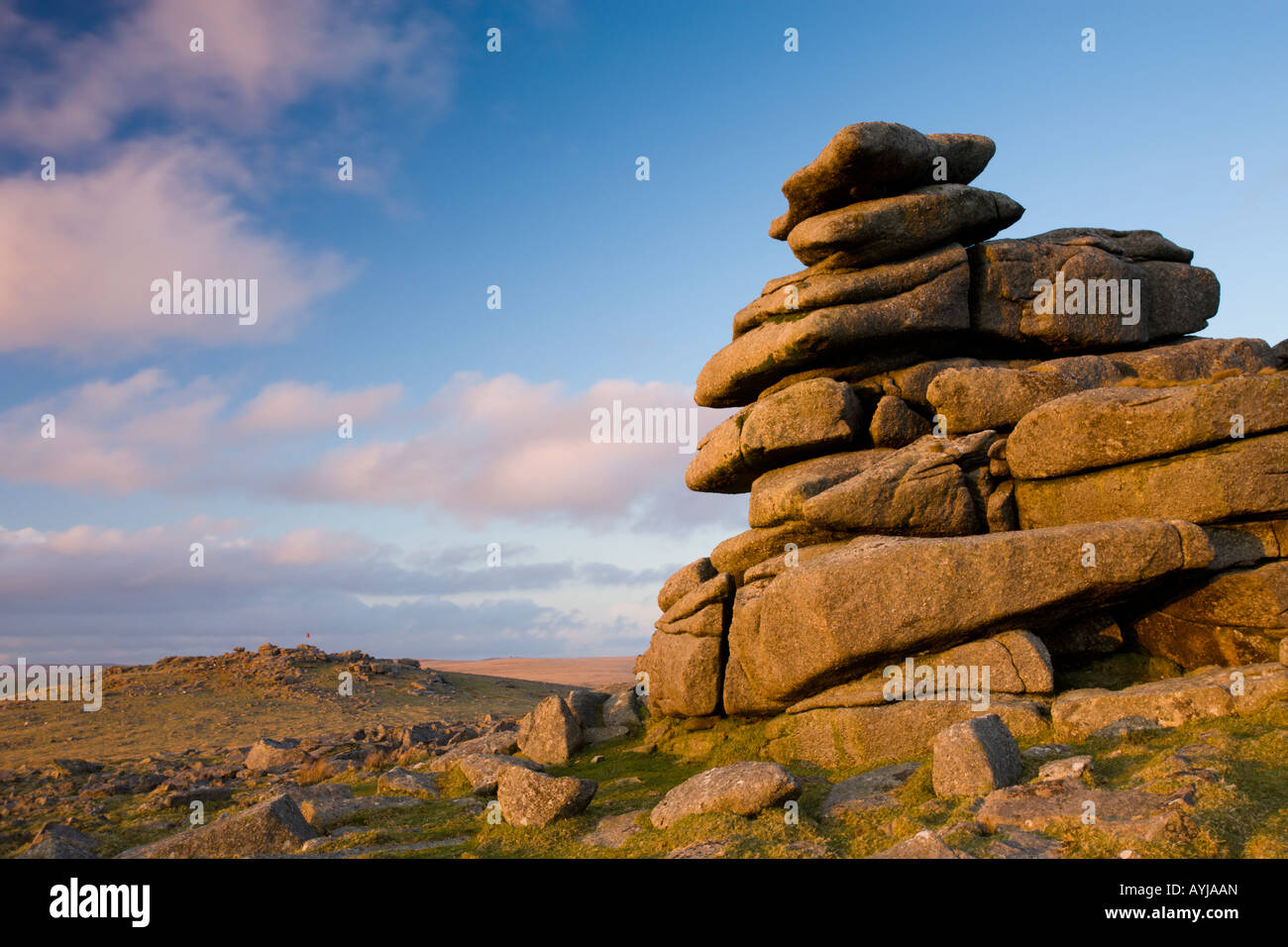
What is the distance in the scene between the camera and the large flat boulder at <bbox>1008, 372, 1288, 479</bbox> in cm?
1988

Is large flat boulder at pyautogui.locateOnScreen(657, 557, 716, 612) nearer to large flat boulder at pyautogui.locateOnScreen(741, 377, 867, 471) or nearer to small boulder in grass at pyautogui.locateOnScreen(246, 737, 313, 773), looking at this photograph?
large flat boulder at pyautogui.locateOnScreen(741, 377, 867, 471)

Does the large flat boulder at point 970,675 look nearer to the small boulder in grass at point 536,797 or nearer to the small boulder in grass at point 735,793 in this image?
the small boulder in grass at point 735,793

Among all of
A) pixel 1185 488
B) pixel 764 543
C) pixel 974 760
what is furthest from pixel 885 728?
pixel 1185 488

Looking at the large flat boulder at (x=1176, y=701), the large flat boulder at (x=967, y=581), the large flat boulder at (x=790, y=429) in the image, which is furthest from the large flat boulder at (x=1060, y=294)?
the large flat boulder at (x=1176, y=701)

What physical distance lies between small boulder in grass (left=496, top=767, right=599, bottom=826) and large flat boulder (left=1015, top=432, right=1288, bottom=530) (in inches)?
562

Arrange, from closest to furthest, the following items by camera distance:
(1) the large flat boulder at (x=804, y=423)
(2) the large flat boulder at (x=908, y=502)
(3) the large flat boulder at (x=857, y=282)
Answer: (2) the large flat boulder at (x=908, y=502) < (1) the large flat boulder at (x=804, y=423) < (3) the large flat boulder at (x=857, y=282)

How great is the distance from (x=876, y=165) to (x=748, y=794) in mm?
20420

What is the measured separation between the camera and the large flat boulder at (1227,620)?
1928 centimetres

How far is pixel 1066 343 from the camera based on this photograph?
26.9 meters

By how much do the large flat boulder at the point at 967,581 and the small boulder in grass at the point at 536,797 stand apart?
6803 millimetres

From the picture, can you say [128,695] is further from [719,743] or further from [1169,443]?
[1169,443]

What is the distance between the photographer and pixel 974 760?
13.7m

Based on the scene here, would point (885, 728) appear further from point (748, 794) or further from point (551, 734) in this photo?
point (551, 734)

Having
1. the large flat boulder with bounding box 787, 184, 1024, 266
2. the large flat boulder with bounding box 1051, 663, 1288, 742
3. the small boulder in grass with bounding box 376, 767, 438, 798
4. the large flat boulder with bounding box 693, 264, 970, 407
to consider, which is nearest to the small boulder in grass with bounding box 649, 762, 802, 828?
the large flat boulder with bounding box 1051, 663, 1288, 742
